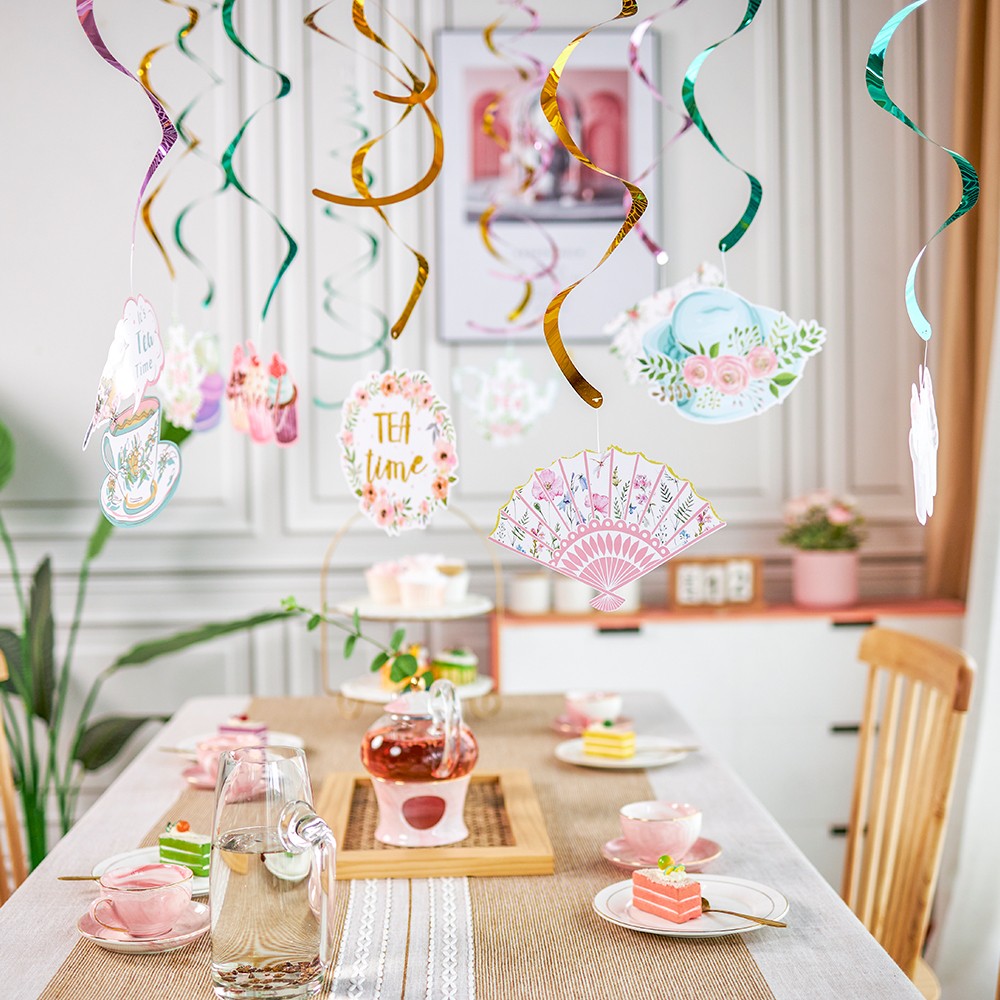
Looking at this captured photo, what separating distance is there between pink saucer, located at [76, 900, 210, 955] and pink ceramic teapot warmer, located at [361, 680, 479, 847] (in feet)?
0.88

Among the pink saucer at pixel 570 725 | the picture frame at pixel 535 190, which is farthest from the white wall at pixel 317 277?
the pink saucer at pixel 570 725

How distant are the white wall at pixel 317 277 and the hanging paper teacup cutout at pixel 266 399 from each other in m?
1.32

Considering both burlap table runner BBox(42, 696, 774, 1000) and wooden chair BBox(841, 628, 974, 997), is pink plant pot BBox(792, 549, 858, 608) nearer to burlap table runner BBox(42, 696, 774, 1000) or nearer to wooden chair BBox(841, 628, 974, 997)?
wooden chair BBox(841, 628, 974, 997)

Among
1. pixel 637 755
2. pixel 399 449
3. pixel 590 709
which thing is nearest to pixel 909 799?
pixel 637 755

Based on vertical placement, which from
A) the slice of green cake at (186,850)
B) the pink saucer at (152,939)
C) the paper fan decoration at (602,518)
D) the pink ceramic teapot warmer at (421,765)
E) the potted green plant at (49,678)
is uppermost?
the paper fan decoration at (602,518)

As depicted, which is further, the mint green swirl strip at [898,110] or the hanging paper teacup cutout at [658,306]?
the hanging paper teacup cutout at [658,306]

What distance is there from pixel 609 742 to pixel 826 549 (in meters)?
1.39

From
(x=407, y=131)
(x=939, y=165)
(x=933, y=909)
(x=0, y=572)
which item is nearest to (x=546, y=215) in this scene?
(x=407, y=131)

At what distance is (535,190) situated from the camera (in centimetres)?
317

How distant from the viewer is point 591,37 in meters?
3.18

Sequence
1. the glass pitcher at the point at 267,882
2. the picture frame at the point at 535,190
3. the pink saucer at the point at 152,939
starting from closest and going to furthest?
the glass pitcher at the point at 267,882 → the pink saucer at the point at 152,939 → the picture frame at the point at 535,190

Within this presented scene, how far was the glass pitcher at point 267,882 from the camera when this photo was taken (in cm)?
104

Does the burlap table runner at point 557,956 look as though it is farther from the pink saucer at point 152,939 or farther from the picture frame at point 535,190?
the picture frame at point 535,190

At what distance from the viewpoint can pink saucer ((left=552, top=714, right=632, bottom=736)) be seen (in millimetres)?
2032
